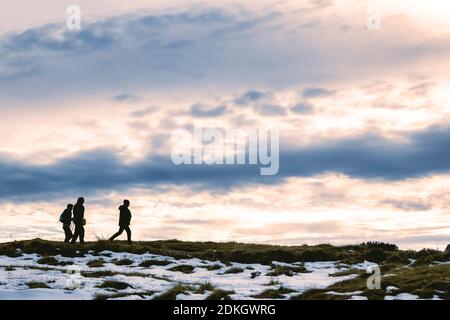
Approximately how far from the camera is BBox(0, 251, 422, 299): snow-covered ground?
786 inches

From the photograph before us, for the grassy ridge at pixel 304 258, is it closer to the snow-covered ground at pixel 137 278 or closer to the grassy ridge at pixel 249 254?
the grassy ridge at pixel 249 254

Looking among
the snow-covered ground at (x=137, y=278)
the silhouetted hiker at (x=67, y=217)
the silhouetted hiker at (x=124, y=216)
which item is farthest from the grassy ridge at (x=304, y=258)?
the silhouetted hiker at (x=67, y=217)

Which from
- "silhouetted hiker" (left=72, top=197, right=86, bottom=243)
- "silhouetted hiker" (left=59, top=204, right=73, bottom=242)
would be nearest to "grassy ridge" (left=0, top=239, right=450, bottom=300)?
"silhouetted hiker" (left=72, top=197, right=86, bottom=243)

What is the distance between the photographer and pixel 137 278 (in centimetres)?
2347

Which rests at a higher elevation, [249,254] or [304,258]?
[249,254]

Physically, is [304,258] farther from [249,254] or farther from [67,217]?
[67,217]

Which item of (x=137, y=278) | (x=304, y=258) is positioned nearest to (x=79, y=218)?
(x=137, y=278)

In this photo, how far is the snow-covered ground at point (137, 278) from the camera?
20.0 metres

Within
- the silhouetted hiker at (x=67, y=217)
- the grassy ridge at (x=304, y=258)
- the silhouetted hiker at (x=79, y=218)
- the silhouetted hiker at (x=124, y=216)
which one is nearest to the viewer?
the grassy ridge at (x=304, y=258)

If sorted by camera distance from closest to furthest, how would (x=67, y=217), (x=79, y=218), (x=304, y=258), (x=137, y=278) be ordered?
1. (x=137, y=278)
2. (x=304, y=258)
3. (x=79, y=218)
4. (x=67, y=217)

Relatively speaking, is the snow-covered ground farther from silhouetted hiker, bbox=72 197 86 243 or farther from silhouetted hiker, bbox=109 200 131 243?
silhouetted hiker, bbox=72 197 86 243
